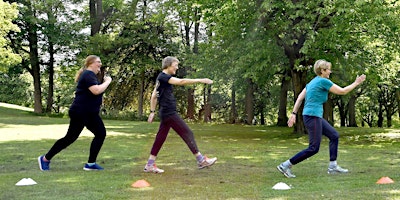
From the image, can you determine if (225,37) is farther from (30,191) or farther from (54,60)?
(54,60)

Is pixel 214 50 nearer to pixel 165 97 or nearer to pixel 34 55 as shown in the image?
pixel 165 97

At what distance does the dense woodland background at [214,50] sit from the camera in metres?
16.0

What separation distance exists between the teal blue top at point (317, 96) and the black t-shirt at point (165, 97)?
6.90ft

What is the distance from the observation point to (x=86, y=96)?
789cm

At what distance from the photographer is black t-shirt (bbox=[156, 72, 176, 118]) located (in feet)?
25.9

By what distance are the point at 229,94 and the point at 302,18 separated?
29430 millimetres

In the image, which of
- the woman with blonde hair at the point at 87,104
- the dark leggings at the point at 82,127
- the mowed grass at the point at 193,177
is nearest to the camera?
the mowed grass at the point at 193,177

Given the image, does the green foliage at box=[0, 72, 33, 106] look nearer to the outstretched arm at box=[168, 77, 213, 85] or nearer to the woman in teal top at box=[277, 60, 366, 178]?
the outstretched arm at box=[168, 77, 213, 85]

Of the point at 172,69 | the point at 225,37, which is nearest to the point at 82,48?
the point at 225,37

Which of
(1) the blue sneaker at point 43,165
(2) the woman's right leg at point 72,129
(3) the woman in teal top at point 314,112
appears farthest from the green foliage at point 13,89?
(3) the woman in teal top at point 314,112

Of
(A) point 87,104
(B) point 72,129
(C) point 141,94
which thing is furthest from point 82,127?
(C) point 141,94

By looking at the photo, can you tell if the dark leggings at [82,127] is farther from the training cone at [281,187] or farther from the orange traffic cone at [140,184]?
the training cone at [281,187]

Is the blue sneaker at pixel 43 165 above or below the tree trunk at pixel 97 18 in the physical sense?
below

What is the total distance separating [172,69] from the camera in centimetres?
796
